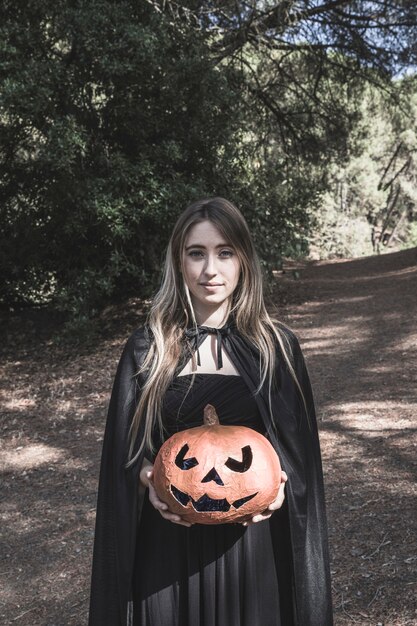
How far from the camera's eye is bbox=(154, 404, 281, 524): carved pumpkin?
2.13 meters

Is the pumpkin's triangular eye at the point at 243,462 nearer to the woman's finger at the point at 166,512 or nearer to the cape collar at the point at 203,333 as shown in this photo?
the woman's finger at the point at 166,512

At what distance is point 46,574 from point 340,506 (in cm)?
232

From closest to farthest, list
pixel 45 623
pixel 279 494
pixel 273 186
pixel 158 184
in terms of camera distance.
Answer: pixel 279 494 → pixel 45 623 → pixel 158 184 → pixel 273 186

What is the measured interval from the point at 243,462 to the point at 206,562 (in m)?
0.42

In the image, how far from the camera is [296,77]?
48.5ft

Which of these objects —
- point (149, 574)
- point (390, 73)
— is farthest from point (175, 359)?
point (390, 73)

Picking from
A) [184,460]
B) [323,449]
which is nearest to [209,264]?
[184,460]

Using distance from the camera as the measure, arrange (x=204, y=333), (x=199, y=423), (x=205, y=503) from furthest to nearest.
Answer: (x=204, y=333) → (x=199, y=423) → (x=205, y=503)

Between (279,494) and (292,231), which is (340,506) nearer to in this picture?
(279,494)

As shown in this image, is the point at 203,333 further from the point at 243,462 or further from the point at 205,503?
the point at 205,503

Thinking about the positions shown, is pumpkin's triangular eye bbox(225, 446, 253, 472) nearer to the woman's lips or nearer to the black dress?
the black dress

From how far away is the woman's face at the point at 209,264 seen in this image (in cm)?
242

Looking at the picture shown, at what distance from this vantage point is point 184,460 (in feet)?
7.14

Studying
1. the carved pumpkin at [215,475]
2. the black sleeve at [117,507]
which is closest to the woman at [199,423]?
the black sleeve at [117,507]
